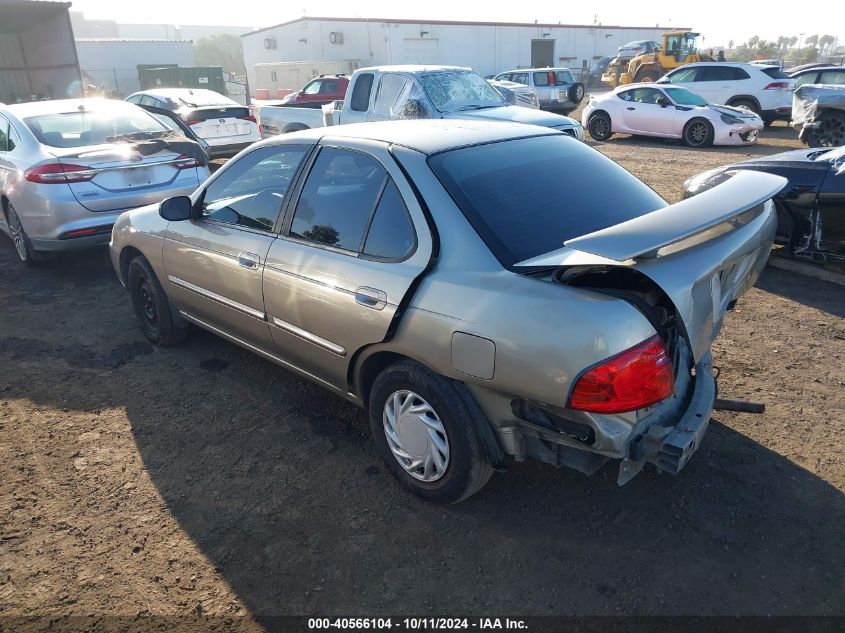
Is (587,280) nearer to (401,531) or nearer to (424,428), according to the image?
(424,428)

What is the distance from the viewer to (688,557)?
267cm

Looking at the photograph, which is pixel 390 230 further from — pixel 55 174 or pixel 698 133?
pixel 698 133

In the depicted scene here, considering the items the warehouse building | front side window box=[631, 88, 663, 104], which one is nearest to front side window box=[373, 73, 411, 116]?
front side window box=[631, 88, 663, 104]

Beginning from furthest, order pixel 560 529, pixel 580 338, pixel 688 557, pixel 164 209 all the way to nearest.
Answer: pixel 164 209 → pixel 560 529 → pixel 688 557 → pixel 580 338

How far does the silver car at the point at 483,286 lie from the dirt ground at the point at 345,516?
1.25 ft

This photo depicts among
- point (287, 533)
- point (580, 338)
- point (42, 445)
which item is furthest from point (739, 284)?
point (42, 445)

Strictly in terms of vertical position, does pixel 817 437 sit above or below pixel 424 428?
below

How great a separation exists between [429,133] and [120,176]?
420cm

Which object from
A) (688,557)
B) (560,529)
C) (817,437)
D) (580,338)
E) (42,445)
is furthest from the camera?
(42,445)

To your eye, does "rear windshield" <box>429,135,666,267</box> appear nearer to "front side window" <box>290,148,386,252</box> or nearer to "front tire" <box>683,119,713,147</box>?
"front side window" <box>290,148,386,252</box>

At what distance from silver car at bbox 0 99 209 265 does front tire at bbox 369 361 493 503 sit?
4420mm

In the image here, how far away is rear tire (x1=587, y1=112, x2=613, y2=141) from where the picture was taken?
15525 millimetres

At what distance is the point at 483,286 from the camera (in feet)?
8.27

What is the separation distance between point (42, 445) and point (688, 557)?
3.51 metres
